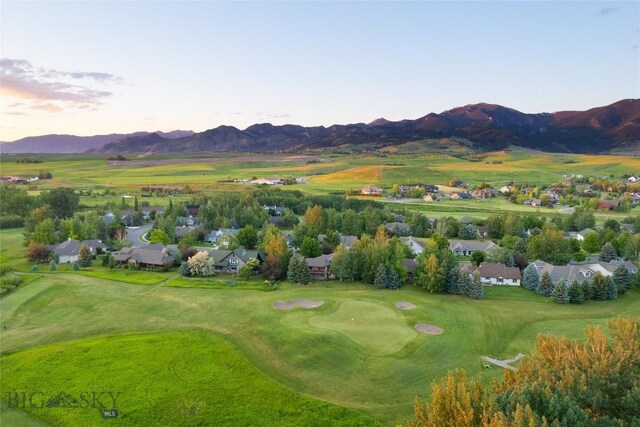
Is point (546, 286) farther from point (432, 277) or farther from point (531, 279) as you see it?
point (432, 277)

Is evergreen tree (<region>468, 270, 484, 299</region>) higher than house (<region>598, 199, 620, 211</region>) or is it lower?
higher

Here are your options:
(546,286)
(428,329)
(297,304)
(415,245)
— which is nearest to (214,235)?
(415,245)

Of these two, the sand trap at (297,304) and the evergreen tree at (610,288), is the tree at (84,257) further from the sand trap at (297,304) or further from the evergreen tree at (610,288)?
the evergreen tree at (610,288)

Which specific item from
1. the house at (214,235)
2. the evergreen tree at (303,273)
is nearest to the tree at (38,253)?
the house at (214,235)

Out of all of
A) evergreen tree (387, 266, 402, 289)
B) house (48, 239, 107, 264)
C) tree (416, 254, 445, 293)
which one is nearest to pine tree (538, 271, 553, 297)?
tree (416, 254, 445, 293)

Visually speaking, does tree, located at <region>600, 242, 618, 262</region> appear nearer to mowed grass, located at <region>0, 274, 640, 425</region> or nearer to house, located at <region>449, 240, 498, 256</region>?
mowed grass, located at <region>0, 274, 640, 425</region>

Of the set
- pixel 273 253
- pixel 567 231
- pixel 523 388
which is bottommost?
pixel 567 231

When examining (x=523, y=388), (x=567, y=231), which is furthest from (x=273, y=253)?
(x=567, y=231)

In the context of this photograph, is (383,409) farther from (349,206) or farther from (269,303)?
(349,206)
